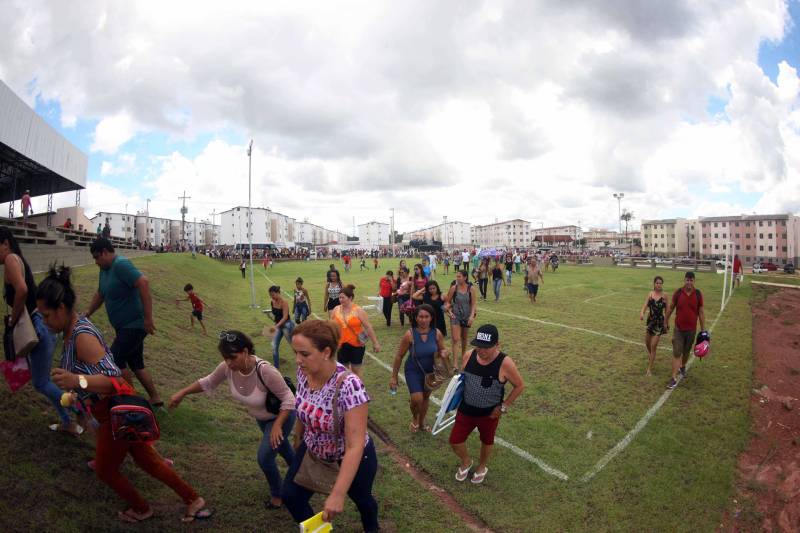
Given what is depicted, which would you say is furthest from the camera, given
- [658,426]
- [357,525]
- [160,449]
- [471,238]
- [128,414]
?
[471,238]

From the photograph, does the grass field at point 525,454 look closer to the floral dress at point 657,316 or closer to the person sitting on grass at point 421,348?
the person sitting on grass at point 421,348

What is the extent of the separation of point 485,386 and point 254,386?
2.18 metres

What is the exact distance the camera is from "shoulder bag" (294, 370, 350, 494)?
268cm

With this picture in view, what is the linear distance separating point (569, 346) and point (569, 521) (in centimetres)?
669

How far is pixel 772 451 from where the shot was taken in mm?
5418

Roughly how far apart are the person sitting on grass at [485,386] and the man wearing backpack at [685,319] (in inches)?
195

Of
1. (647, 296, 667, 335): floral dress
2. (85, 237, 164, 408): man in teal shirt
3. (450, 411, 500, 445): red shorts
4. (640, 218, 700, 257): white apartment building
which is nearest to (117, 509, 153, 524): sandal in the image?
(85, 237, 164, 408): man in teal shirt

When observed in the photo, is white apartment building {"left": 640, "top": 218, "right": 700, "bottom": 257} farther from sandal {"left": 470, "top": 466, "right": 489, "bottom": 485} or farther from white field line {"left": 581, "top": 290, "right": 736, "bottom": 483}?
sandal {"left": 470, "top": 466, "right": 489, "bottom": 485}

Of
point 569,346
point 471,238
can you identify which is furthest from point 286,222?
point 569,346

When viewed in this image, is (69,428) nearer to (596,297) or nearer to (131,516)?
(131,516)

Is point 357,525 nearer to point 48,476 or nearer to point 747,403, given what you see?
point 48,476

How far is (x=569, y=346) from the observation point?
33.4 ft

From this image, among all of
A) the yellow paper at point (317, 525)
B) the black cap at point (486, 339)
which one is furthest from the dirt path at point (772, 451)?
the yellow paper at point (317, 525)

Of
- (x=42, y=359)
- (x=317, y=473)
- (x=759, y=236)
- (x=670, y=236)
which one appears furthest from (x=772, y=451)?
(x=670, y=236)
